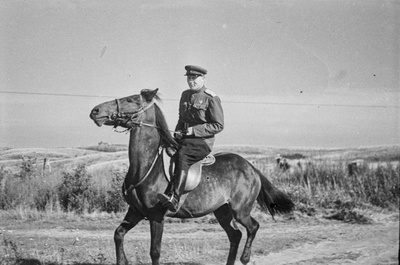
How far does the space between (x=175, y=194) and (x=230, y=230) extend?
4.70ft

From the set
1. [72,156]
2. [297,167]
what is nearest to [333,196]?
[297,167]

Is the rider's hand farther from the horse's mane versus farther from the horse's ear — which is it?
the horse's ear

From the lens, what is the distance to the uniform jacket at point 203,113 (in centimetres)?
731

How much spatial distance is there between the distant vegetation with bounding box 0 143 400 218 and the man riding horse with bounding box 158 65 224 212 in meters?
5.44

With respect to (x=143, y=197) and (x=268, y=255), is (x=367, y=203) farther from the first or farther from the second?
(x=143, y=197)

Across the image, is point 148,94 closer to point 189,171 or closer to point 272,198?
point 189,171

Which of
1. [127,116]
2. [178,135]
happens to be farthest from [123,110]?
[178,135]

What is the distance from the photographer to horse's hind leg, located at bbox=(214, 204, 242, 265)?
7844 mm

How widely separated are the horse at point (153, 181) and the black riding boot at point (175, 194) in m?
0.12

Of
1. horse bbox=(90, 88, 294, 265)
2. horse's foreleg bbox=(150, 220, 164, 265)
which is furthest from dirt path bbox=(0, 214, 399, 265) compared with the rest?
horse's foreleg bbox=(150, 220, 164, 265)

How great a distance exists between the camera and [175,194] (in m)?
7.01

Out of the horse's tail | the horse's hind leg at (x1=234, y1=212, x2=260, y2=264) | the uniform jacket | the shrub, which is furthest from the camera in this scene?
the shrub

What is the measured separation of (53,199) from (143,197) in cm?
646

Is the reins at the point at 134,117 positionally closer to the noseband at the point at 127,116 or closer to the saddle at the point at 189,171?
the noseband at the point at 127,116
